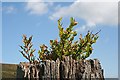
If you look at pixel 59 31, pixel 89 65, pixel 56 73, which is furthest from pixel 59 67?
pixel 59 31

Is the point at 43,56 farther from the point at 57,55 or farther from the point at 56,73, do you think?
the point at 56,73

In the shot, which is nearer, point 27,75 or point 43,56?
point 27,75

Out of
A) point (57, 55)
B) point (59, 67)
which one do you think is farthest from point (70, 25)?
point (59, 67)

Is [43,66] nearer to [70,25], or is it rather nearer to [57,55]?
[57,55]

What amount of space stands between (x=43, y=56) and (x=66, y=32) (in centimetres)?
113

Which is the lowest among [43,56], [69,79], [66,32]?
[69,79]

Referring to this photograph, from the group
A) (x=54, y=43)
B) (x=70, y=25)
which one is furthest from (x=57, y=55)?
(x=70, y=25)

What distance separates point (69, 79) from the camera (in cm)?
812

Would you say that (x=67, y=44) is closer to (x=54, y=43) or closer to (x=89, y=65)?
(x=54, y=43)

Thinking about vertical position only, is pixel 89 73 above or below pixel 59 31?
below

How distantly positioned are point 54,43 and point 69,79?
5.71ft

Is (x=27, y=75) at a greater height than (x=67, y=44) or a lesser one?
lesser

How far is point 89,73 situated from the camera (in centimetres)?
806

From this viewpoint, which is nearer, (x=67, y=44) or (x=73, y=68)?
(x=73, y=68)
